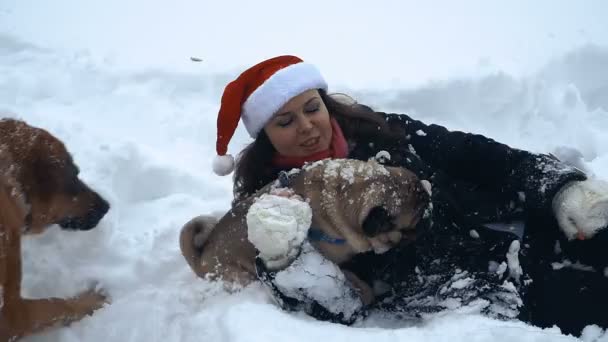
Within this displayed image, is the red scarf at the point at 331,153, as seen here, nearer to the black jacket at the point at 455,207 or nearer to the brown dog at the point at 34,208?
the black jacket at the point at 455,207

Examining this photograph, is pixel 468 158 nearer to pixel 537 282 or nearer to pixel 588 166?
pixel 537 282

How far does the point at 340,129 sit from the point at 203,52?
3.07 meters

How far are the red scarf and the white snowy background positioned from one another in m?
0.73

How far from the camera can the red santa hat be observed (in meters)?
2.60

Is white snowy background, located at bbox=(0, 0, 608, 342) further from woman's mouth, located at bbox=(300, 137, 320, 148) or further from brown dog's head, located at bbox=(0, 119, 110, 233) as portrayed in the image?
woman's mouth, located at bbox=(300, 137, 320, 148)

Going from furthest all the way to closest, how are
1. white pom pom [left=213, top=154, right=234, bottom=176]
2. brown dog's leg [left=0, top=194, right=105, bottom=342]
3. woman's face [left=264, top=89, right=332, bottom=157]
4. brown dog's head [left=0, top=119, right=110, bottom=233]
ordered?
white pom pom [left=213, top=154, right=234, bottom=176], woman's face [left=264, top=89, right=332, bottom=157], brown dog's head [left=0, top=119, right=110, bottom=233], brown dog's leg [left=0, top=194, right=105, bottom=342]

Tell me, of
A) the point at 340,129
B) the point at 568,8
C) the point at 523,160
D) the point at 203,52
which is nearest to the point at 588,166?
the point at 523,160

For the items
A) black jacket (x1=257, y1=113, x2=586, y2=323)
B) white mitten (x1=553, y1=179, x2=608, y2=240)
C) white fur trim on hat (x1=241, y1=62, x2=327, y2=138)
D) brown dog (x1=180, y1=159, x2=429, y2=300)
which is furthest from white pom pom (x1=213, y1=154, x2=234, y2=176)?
white mitten (x1=553, y1=179, x2=608, y2=240)

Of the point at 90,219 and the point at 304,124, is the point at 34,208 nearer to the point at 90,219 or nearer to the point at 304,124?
the point at 90,219

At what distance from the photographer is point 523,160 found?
107 inches

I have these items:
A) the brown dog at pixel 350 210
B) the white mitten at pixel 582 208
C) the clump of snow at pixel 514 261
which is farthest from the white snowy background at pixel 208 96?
the white mitten at pixel 582 208

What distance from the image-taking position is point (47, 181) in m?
2.59

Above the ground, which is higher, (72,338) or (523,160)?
(523,160)

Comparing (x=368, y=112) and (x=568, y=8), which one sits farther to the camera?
(x=568, y=8)
